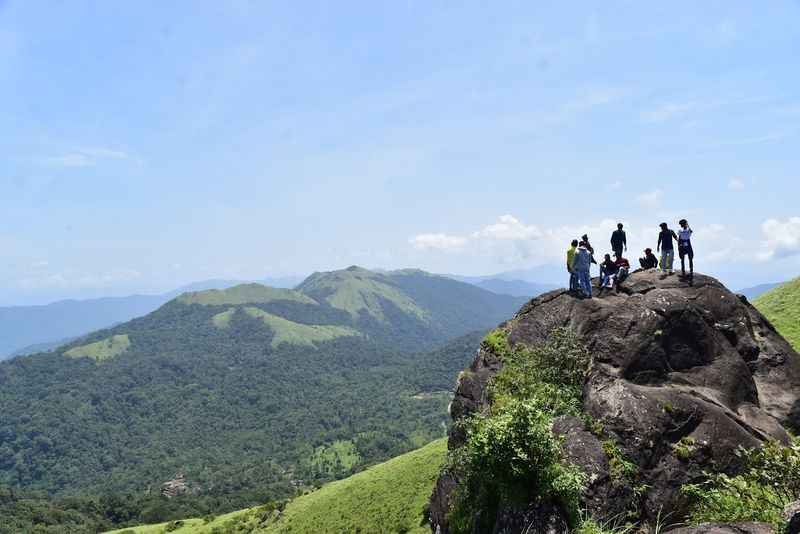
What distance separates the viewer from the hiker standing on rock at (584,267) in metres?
25.8

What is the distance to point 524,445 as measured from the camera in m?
14.5

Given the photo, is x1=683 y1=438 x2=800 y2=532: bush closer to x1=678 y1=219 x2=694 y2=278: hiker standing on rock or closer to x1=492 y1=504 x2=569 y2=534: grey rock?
x1=492 y1=504 x2=569 y2=534: grey rock

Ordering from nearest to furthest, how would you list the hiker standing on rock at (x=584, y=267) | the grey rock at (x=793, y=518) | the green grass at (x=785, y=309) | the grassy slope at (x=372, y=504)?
the grey rock at (x=793, y=518) → the hiker standing on rock at (x=584, y=267) → the green grass at (x=785, y=309) → the grassy slope at (x=372, y=504)

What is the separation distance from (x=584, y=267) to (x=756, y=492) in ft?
44.4

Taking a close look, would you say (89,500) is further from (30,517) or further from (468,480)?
(468,480)

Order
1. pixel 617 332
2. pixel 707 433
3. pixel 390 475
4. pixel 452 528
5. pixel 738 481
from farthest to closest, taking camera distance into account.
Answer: pixel 390 475, pixel 617 332, pixel 452 528, pixel 707 433, pixel 738 481

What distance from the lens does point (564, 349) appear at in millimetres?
22156

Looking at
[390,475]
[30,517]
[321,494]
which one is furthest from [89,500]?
[390,475]

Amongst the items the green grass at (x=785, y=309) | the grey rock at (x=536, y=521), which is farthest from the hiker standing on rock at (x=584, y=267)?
the green grass at (x=785, y=309)

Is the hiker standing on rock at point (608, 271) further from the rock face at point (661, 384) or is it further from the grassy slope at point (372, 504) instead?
the grassy slope at point (372, 504)

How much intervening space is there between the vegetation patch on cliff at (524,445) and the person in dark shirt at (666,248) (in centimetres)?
879

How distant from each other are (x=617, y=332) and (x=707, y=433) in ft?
18.1

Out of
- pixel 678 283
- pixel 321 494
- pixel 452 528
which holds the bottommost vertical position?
pixel 321 494

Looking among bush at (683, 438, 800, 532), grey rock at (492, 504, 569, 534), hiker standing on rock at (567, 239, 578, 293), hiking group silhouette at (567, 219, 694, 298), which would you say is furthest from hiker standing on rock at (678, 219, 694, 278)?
grey rock at (492, 504, 569, 534)
